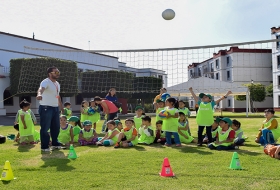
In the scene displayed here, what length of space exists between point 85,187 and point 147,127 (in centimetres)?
491

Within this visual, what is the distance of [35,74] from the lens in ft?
91.2

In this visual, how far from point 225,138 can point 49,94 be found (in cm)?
426

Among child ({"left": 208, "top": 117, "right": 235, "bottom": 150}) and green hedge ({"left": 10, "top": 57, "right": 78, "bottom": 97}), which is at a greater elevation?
green hedge ({"left": 10, "top": 57, "right": 78, "bottom": 97})

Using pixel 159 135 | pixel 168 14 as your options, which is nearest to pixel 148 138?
pixel 159 135

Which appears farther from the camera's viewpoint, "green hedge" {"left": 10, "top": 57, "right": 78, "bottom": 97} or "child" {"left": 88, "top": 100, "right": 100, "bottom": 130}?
"green hedge" {"left": 10, "top": 57, "right": 78, "bottom": 97}

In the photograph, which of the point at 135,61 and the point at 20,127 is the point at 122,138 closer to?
the point at 20,127

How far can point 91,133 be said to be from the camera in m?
9.20

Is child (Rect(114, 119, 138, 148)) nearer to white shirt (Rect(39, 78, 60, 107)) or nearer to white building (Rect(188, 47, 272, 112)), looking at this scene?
white shirt (Rect(39, 78, 60, 107))

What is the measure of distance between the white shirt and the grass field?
44.1 inches

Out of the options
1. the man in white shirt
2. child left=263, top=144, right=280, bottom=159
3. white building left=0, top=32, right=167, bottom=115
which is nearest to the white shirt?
the man in white shirt

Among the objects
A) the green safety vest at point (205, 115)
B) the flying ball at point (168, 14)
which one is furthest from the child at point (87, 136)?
the flying ball at point (168, 14)

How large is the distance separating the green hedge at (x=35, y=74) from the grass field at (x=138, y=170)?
68.4 ft

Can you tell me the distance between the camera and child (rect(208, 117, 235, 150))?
7749 millimetres

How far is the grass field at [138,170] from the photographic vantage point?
4.45 metres
